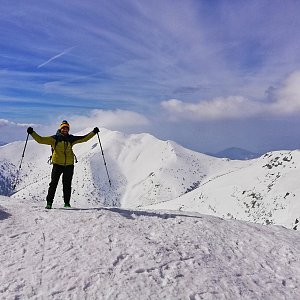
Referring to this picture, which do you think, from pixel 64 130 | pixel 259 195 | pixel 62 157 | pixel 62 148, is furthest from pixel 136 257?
Result: pixel 259 195

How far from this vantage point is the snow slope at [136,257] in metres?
8.38

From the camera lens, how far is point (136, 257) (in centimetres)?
981

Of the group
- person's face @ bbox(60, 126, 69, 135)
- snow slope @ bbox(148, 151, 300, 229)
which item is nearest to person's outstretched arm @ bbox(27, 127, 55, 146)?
person's face @ bbox(60, 126, 69, 135)

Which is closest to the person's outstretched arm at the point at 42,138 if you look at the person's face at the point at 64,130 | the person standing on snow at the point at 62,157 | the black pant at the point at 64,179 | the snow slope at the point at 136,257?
the person standing on snow at the point at 62,157

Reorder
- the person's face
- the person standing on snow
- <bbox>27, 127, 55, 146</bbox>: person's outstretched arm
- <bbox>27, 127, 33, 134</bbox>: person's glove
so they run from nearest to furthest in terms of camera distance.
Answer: <bbox>27, 127, 33, 134</bbox>: person's glove
<bbox>27, 127, 55, 146</bbox>: person's outstretched arm
the person standing on snow
the person's face

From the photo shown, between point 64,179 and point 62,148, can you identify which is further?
point 64,179

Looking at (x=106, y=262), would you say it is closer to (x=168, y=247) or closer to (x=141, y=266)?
(x=141, y=266)

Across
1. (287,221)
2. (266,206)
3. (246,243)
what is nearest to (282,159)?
(266,206)

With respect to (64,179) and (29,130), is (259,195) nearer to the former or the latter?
(64,179)

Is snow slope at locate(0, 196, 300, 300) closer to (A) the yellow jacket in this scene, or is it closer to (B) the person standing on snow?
(B) the person standing on snow

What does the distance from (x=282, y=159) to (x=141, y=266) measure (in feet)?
363

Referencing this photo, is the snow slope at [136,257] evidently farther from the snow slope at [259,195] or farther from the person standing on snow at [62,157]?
the snow slope at [259,195]

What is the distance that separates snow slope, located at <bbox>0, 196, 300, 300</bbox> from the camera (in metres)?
8.38

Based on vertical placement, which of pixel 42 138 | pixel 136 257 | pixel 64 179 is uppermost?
pixel 42 138
